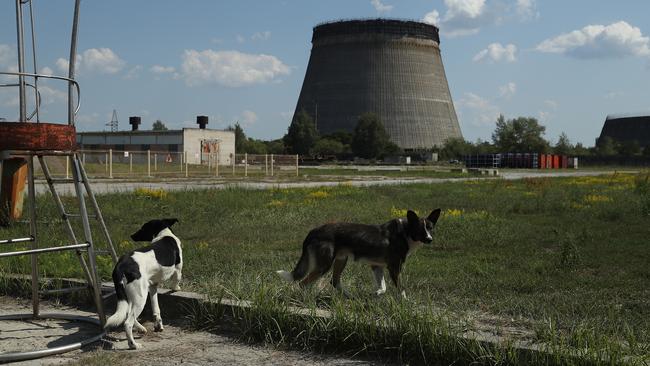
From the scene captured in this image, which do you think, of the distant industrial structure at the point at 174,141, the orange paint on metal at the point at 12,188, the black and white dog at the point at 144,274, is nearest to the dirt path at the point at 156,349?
the black and white dog at the point at 144,274

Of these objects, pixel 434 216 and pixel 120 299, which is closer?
pixel 120 299

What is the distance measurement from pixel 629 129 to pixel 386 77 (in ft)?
169

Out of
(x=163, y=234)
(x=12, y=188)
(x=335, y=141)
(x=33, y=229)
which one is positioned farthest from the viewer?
(x=335, y=141)

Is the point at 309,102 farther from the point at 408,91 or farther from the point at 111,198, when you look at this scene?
the point at 111,198

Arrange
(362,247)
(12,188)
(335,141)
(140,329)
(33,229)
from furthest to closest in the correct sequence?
(335,141) < (12,188) < (362,247) < (33,229) < (140,329)

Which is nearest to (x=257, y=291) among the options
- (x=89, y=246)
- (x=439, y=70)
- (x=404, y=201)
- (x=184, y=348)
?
(x=184, y=348)

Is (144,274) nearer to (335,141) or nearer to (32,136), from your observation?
(32,136)

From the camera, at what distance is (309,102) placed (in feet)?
318

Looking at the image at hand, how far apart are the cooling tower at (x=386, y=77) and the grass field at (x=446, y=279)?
7683 centimetres

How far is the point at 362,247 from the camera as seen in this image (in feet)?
18.8

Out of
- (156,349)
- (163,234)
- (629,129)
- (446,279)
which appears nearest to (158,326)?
(156,349)

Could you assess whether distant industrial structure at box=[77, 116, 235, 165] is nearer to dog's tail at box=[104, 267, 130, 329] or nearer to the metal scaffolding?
the metal scaffolding

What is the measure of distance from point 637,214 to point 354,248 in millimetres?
10353

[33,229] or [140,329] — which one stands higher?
[33,229]
